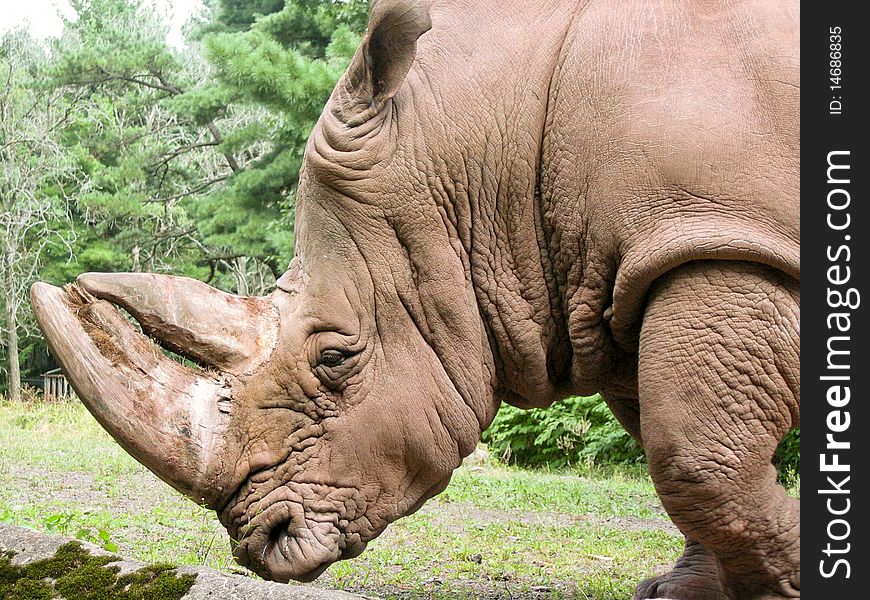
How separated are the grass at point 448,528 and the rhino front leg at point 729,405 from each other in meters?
1.63

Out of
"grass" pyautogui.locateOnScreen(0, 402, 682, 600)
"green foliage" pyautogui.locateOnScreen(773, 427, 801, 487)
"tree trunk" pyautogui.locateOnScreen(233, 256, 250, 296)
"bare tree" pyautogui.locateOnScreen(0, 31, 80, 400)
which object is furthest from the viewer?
"tree trunk" pyautogui.locateOnScreen(233, 256, 250, 296)

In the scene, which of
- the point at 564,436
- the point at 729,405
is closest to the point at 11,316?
the point at 564,436

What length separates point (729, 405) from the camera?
332cm

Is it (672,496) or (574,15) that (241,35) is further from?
(672,496)

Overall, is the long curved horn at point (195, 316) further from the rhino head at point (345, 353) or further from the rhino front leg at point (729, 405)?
the rhino front leg at point (729, 405)

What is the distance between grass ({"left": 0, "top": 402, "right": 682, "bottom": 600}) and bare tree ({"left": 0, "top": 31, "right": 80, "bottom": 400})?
1634 cm

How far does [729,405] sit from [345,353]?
1350 millimetres

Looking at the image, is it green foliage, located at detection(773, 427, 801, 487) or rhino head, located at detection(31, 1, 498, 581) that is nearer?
rhino head, located at detection(31, 1, 498, 581)

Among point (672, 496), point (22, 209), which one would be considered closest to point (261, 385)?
point (672, 496)

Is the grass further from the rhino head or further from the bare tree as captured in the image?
the bare tree

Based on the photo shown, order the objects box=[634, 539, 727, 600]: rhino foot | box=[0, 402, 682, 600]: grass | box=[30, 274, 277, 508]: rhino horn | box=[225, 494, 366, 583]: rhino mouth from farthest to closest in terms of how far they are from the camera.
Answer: box=[0, 402, 682, 600]: grass < box=[634, 539, 727, 600]: rhino foot < box=[225, 494, 366, 583]: rhino mouth < box=[30, 274, 277, 508]: rhino horn

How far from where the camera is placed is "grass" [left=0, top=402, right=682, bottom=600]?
5.22m

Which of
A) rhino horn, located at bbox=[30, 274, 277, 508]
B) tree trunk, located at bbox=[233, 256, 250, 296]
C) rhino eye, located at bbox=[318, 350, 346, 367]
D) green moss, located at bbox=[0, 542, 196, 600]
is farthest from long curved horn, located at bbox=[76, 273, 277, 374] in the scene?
tree trunk, located at bbox=[233, 256, 250, 296]

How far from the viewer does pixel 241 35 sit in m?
14.6
